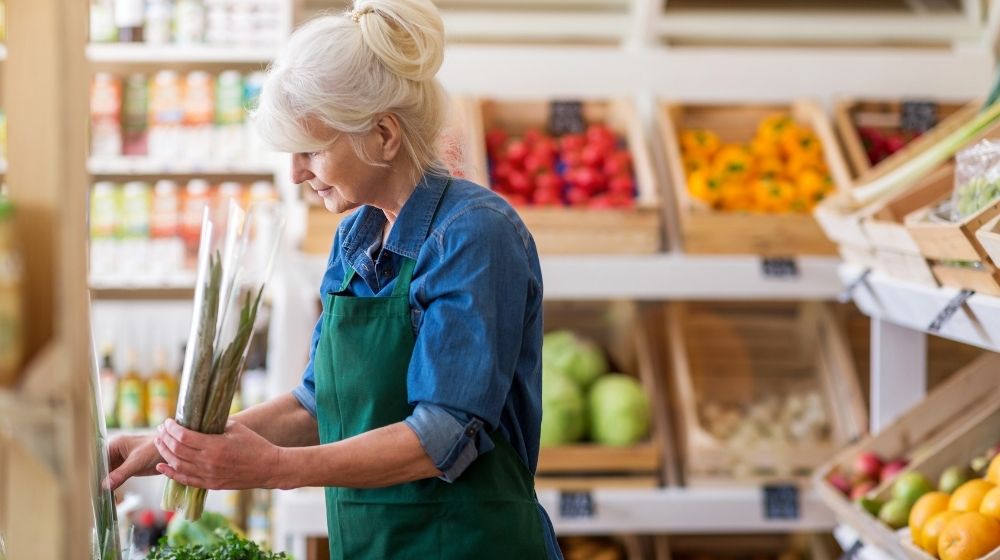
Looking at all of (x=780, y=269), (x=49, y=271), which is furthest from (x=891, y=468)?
(x=49, y=271)

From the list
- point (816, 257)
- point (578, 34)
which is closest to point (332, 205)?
point (816, 257)

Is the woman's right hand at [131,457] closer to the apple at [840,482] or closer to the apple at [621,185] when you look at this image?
the apple at [840,482]

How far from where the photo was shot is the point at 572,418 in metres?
3.49

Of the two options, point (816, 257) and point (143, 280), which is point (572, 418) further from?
point (143, 280)

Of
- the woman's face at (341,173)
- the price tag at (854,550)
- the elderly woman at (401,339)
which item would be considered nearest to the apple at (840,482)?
the price tag at (854,550)

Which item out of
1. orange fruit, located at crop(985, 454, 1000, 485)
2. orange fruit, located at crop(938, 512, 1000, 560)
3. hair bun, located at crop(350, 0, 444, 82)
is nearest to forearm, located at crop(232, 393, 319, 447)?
hair bun, located at crop(350, 0, 444, 82)

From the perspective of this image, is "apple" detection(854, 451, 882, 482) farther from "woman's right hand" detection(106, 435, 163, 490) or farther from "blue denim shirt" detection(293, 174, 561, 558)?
"woman's right hand" detection(106, 435, 163, 490)

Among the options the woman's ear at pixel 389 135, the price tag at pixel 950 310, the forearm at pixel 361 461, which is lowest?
the forearm at pixel 361 461

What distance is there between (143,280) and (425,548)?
9.91 ft

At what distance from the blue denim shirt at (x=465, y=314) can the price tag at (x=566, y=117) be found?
7.47 feet

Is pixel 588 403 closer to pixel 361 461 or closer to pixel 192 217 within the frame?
pixel 192 217

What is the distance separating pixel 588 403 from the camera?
142 inches

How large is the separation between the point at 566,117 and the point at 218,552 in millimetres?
2520

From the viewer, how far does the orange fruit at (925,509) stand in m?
2.16
